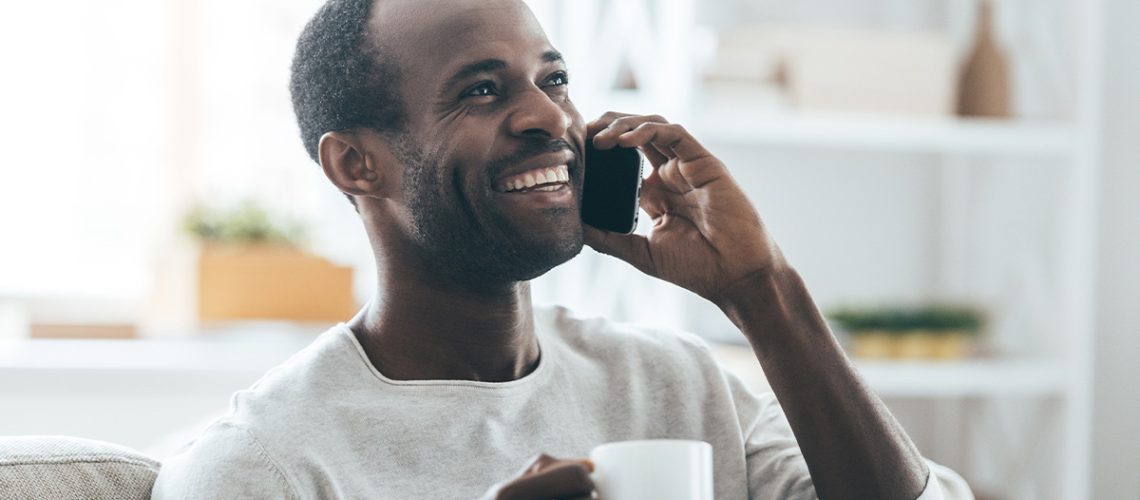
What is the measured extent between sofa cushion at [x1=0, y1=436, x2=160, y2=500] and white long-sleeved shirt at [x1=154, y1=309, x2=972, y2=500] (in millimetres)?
33

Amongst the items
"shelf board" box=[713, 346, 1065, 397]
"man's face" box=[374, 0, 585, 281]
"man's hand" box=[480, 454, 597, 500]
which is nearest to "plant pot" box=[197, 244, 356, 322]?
"shelf board" box=[713, 346, 1065, 397]

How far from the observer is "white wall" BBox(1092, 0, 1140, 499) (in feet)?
8.86

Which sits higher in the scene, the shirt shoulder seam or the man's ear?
the man's ear

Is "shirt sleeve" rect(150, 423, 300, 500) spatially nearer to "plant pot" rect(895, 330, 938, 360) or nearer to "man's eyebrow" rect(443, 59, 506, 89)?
A: "man's eyebrow" rect(443, 59, 506, 89)

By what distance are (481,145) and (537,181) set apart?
0.06 meters

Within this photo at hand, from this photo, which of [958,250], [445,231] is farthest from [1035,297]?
[445,231]

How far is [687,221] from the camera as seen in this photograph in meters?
1.31

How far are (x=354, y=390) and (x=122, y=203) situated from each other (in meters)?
2.24

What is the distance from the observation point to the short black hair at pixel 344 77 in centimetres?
120

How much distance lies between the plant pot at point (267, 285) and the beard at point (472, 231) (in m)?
1.67

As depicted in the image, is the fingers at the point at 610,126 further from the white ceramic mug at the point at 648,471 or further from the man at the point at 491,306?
the white ceramic mug at the point at 648,471

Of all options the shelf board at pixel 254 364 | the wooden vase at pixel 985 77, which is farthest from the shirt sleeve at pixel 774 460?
the wooden vase at pixel 985 77

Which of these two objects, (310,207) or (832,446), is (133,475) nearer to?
(832,446)

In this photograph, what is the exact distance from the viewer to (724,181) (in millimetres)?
1276
